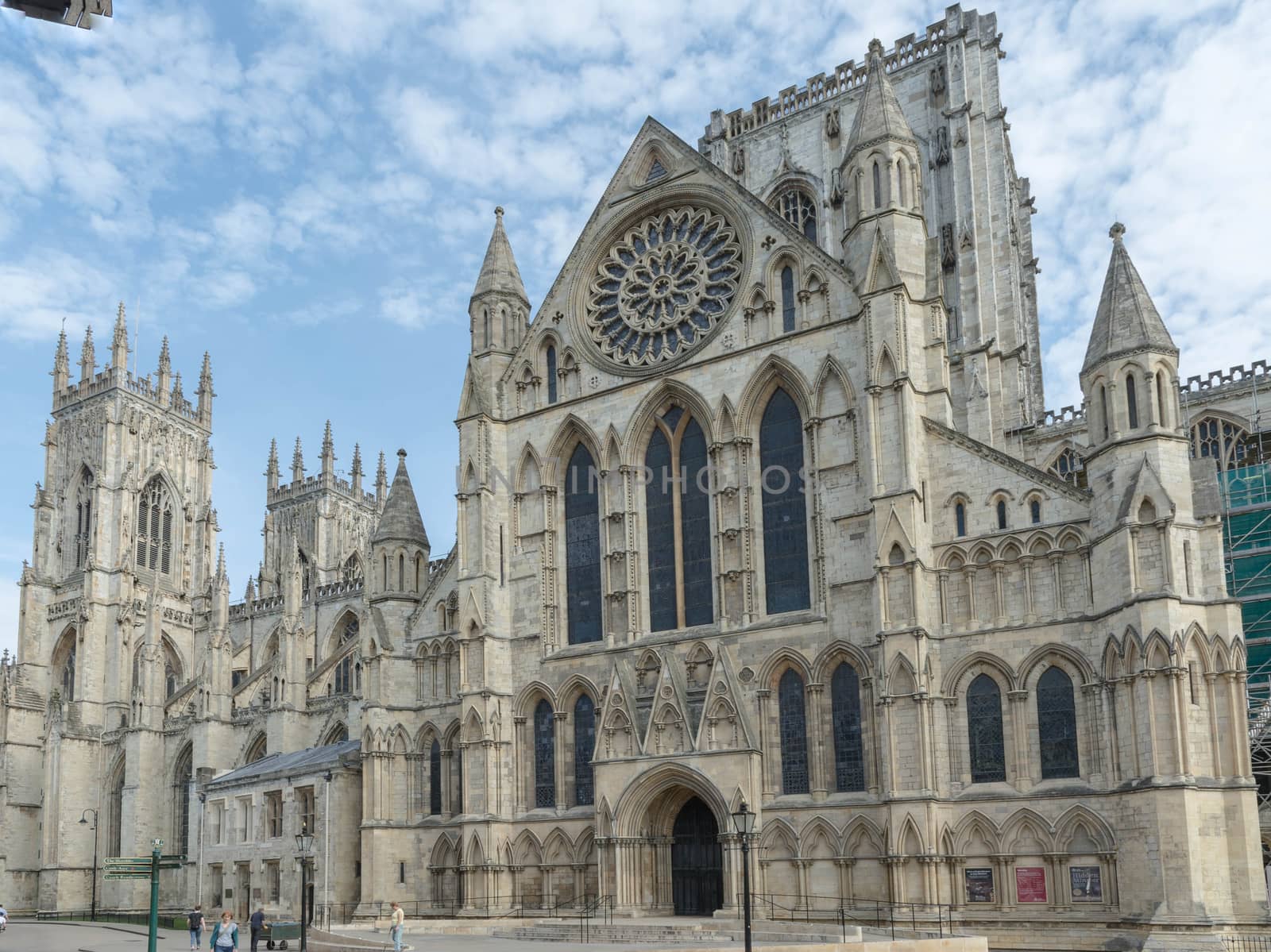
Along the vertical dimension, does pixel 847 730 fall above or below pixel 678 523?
below

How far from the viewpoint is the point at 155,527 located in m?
79.5

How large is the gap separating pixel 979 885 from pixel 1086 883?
2.29 metres

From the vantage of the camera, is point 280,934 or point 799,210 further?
point 799,210

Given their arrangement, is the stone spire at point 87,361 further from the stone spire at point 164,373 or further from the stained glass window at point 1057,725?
the stained glass window at point 1057,725

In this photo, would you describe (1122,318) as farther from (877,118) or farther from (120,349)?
(120,349)

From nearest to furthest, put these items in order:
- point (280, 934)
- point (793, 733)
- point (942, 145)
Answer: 1. point (793, 733)
2. point (280, 934)
3. point (942, 145)

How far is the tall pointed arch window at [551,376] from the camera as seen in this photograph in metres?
38.7

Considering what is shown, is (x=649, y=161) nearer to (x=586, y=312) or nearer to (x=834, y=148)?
(x=586, y=312)

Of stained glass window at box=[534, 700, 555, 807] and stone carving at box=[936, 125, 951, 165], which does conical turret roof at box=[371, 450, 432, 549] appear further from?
stone carving at box=[936, 125, 951, 165]

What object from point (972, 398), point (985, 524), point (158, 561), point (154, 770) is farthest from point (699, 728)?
point (158, 561)

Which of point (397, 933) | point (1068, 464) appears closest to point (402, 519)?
point (397, 933)

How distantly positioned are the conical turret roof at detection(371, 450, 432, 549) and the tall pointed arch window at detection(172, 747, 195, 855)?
98.5ft

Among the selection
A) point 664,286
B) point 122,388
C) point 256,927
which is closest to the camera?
point 256,927

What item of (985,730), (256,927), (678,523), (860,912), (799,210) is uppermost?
(799,210)
